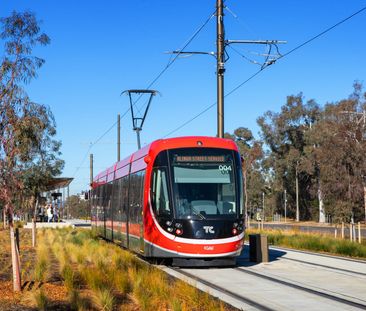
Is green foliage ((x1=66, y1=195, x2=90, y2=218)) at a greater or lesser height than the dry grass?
greater

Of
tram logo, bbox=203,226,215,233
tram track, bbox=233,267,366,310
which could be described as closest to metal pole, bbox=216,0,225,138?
tram logo, bbox=203,226,215,233

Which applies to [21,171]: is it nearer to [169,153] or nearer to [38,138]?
[38,138]

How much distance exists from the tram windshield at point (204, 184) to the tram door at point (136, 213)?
169cm

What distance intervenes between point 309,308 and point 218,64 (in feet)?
47.6

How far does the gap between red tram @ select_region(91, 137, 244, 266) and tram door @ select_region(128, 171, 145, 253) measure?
5 cm

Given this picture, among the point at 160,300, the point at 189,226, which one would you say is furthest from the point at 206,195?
the point at 160,300

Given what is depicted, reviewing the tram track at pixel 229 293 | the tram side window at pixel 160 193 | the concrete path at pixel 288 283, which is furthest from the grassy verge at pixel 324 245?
the tram track at pixel 229 293

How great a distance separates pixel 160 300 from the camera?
9766 millimetres

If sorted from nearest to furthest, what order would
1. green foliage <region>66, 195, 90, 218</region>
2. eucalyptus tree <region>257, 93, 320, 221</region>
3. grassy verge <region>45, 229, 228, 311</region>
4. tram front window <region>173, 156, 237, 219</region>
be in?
grassy verge <region>45, 229, 228, 311</region>, tram front window <region>173, 156, 237, 219</region>, eucalyptus tree <region>257, 93, 320, 221</region>, green foliage <region>66, 195, 90, 218</region>

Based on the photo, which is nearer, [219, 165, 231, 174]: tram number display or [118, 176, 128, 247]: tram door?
[219, 165, 231, 174]: tram number display

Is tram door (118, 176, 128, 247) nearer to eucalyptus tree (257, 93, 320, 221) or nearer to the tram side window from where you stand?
the tram side window

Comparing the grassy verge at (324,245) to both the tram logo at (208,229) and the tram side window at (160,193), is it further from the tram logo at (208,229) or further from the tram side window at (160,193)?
the tram side window at (160,193)

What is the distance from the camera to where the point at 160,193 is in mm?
15898

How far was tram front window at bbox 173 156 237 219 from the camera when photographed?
1552 centimetres
